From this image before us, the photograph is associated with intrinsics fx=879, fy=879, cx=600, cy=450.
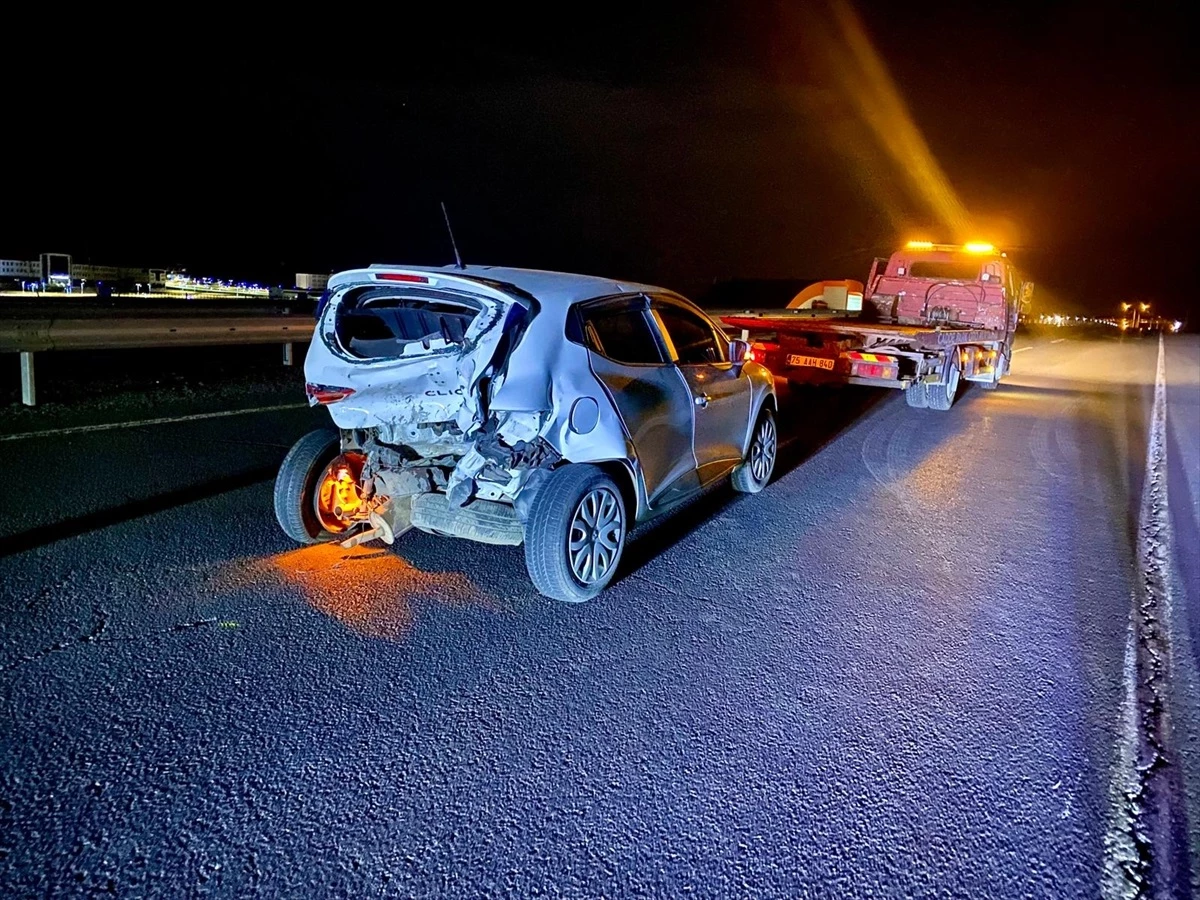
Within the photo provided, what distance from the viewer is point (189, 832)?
279cm

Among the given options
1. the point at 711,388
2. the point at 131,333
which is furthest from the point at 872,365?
the point at 131,333

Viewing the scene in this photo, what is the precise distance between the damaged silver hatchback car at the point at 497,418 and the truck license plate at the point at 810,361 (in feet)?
23.7

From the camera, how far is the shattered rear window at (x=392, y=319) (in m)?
5.12

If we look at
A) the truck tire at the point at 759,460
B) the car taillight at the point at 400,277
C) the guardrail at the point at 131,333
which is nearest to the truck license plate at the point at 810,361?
the truck tire at the point at 759,460

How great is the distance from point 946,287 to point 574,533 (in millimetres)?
13250

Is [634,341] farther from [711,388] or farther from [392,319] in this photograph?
[392,319]

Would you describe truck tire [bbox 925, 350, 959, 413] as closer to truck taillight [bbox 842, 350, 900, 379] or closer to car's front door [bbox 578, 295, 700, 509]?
truck taillight [bbox 842, 350, 900, 379]

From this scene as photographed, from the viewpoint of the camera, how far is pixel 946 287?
15.9m

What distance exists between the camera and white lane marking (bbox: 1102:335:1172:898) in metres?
2.85

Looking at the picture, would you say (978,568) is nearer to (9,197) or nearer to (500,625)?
(500,625)

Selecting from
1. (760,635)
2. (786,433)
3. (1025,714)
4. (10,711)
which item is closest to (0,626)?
(10,711)

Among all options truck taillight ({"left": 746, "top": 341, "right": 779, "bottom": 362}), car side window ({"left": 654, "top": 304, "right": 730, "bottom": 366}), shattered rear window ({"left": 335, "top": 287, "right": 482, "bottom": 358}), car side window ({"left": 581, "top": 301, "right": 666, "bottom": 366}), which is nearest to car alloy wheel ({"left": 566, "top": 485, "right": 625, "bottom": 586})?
car side window ({"left": 581, "top": 301, "right": 666, "bottom": 366})

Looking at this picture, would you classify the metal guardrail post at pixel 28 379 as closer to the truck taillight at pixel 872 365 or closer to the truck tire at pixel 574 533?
the truck tire at pixel 574 533

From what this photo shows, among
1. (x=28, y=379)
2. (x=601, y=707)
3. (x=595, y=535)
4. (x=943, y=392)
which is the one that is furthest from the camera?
(x=943, y=392)
